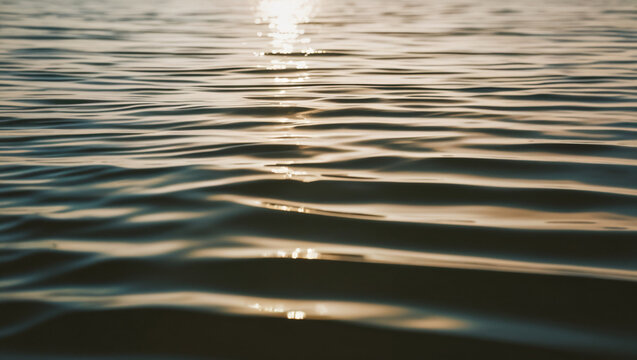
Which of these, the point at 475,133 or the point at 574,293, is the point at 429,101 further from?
the point at 574,293

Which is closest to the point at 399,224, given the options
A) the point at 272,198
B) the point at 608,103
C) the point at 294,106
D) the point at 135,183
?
the point at 272,198

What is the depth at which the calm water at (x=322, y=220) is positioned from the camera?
141cm

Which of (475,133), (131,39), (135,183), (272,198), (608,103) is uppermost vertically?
(131,39)

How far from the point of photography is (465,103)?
4402 millimetres

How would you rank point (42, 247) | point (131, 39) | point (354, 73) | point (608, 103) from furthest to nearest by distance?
1. point (131, 39)
2. point (354, 73)
3. point (608, 103)
4. point (42, 247)

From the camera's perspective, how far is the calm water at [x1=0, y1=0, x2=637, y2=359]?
141cm

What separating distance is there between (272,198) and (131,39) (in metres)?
7.59

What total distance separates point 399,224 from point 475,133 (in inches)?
59.5

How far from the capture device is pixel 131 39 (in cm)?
923

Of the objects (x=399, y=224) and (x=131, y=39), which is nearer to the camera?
(x=399, y=224)

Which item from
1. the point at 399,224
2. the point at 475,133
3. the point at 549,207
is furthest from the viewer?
the point at 475,133

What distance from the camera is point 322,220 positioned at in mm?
2096

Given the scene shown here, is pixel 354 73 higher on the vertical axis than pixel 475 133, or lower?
higher

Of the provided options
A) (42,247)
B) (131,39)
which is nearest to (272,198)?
(42,247)
